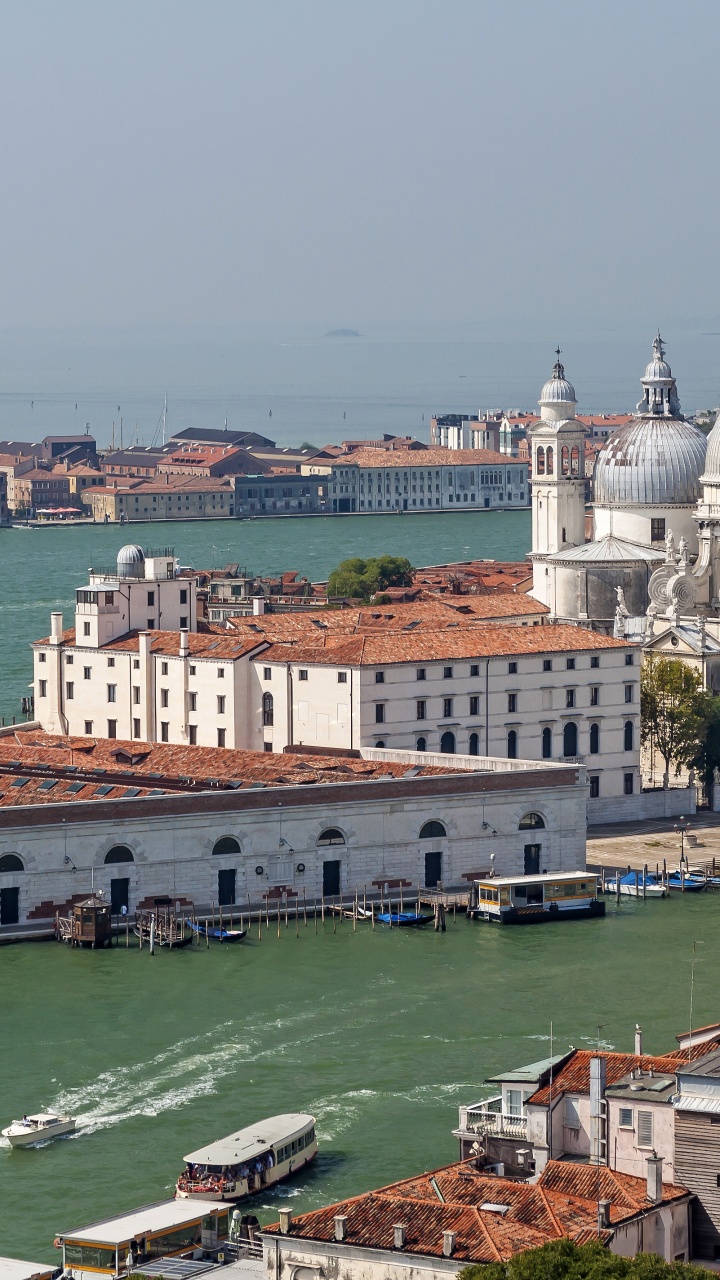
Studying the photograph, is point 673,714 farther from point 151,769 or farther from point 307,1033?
point 307,1033

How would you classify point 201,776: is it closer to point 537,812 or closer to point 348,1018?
point 537,812

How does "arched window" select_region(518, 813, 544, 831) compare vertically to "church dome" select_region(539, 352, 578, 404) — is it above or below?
below

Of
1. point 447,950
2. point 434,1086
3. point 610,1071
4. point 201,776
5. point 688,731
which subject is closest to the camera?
point 610,1071

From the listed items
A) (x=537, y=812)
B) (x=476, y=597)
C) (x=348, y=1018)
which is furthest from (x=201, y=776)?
(x=476, y=597)

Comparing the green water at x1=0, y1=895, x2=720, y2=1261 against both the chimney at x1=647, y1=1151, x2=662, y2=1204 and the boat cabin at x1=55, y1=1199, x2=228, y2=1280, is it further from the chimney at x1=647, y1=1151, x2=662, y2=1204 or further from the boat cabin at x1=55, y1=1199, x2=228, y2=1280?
the chimney at x1=647, y1=1151, x2=662, y2=1204

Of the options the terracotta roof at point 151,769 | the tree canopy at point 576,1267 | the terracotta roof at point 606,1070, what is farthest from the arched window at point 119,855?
the tree canopy at point 576,1267

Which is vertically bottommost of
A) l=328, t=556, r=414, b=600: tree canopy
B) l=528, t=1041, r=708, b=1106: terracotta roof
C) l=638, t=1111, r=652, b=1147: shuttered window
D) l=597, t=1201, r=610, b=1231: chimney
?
l=597, t=1201, r=610, b=1231: chimney

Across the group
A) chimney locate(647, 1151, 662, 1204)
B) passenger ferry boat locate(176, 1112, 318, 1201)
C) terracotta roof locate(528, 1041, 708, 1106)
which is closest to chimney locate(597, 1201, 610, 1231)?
chimney locate(647, 1151, 662, 1204)
